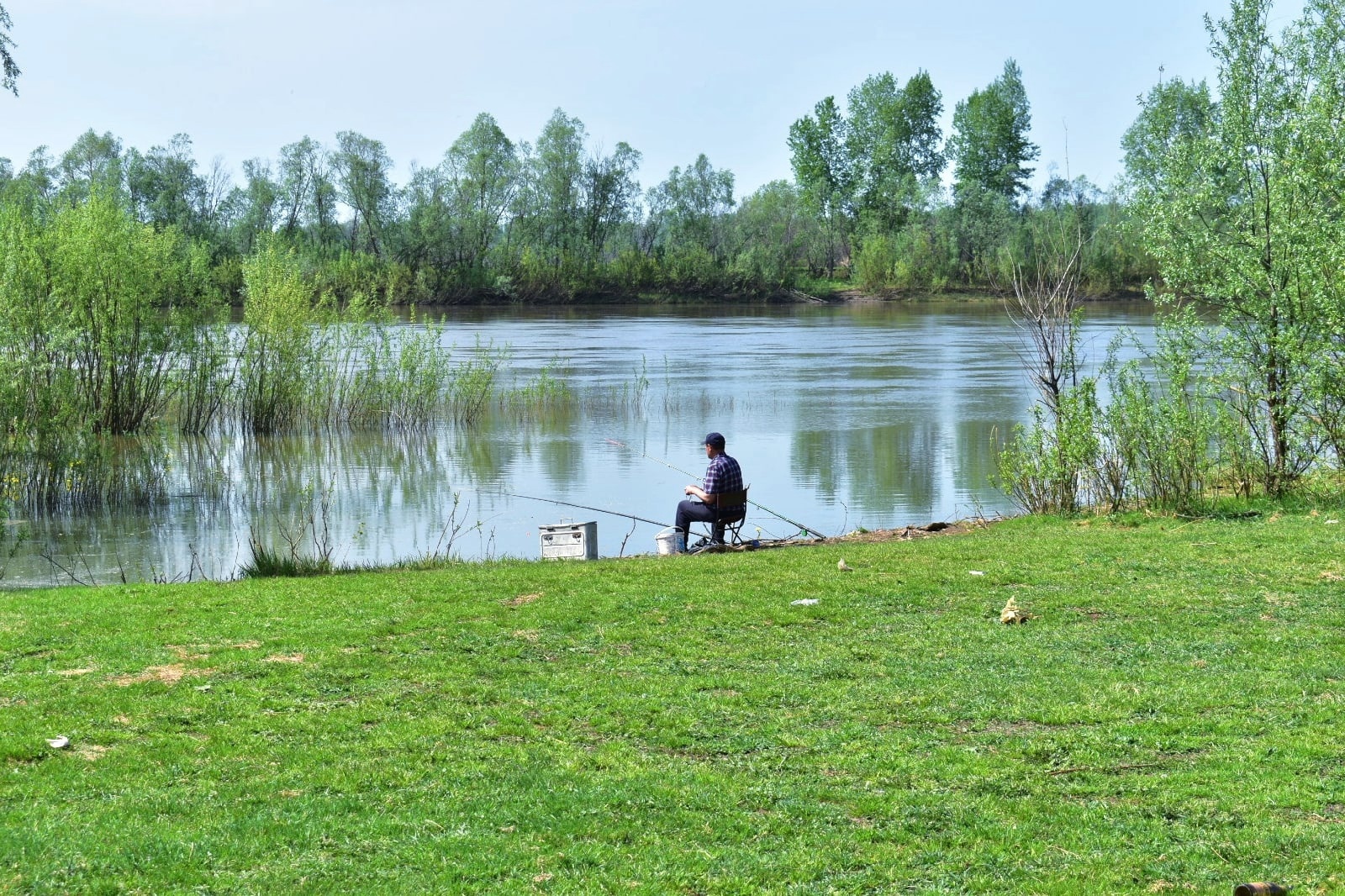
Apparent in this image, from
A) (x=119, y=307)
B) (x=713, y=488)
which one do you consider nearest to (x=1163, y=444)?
(x=713, y=488)

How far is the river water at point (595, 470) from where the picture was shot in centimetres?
1895

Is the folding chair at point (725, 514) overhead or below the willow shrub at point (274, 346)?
below

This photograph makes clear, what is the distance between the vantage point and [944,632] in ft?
33.1

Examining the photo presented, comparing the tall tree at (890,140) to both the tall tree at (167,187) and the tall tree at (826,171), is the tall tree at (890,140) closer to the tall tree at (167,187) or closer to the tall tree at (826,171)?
the tall tree at (826,171)

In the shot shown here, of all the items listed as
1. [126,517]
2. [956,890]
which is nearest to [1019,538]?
[956,890]

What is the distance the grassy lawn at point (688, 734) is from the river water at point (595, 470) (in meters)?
5.26

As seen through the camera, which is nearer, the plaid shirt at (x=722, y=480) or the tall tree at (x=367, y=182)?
the plaid shirt at (x=722, y=480)

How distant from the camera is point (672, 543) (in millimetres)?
15641

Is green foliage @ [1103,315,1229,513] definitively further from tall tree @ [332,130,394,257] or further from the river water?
tall tree @ [332,130,394,257]

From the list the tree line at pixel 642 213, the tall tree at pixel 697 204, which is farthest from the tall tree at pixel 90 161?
the tall tree at pixel 697 204

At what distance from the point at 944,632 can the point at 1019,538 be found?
17.2 feet

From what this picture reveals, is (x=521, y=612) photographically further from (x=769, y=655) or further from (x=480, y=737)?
(x=480, y=737)

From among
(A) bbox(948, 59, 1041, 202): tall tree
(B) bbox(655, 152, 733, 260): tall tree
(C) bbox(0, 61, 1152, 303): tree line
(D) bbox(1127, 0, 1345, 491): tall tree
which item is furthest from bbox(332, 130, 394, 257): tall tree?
(D) bbox(1127, 0, 1345, 491): tall tree

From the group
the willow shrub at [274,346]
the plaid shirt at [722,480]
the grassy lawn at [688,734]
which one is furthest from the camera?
the willow shrub at [274,346]
